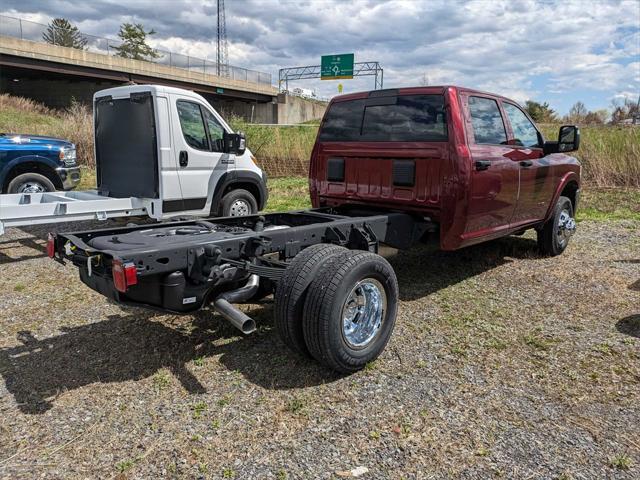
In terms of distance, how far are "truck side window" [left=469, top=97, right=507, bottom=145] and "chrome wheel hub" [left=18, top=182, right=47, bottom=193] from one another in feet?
22.6

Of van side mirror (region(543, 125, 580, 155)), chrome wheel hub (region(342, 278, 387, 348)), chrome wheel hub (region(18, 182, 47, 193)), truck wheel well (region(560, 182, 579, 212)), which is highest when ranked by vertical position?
van side mirror (region(543, 125, 580, 155))

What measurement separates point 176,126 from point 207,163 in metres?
0.73

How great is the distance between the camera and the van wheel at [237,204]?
7.94m

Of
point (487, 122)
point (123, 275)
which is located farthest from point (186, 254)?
point (487, 122)

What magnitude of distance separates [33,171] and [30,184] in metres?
0.32

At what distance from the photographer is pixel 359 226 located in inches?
180

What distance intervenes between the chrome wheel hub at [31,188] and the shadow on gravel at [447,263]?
5.78 metres

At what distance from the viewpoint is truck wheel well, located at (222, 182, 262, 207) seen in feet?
26.8

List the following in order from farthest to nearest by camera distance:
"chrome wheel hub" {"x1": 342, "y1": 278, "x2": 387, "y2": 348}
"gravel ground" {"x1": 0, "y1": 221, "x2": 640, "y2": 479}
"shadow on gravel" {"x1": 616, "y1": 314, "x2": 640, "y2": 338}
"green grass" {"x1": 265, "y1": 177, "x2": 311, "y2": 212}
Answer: "green grass" {"x1": 265, "y1": 177, "x2": 311, "y2": 212} → "shadow on gravel" {"x1": 616, "y1": 314, "x2": 640, "y2": 338} → "chrome wheel hub" {"x1": 342, "y1": 278, "x2": 387, "y2": 348} → "gravel ground" {"x1": 0, "y1": 221, "x2": 640, "y2": 479}

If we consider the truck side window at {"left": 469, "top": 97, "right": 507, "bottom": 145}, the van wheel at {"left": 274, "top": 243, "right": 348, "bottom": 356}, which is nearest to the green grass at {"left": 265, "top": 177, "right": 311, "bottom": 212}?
the truck side window at {"left": 469, "top": 97, "right": 507, "bottom": 145}

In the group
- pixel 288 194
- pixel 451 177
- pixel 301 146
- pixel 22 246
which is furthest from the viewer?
pixel 301 146

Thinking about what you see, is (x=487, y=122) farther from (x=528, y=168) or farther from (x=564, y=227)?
(x=564, y=227)

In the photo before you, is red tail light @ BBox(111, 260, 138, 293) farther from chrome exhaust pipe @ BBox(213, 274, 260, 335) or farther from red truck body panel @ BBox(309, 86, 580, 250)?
red truck body panel @ BBox(309, 86, 580, 250)

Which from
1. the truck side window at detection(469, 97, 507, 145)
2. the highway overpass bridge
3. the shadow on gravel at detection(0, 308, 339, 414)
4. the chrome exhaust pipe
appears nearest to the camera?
the chrome exhaust pipe
